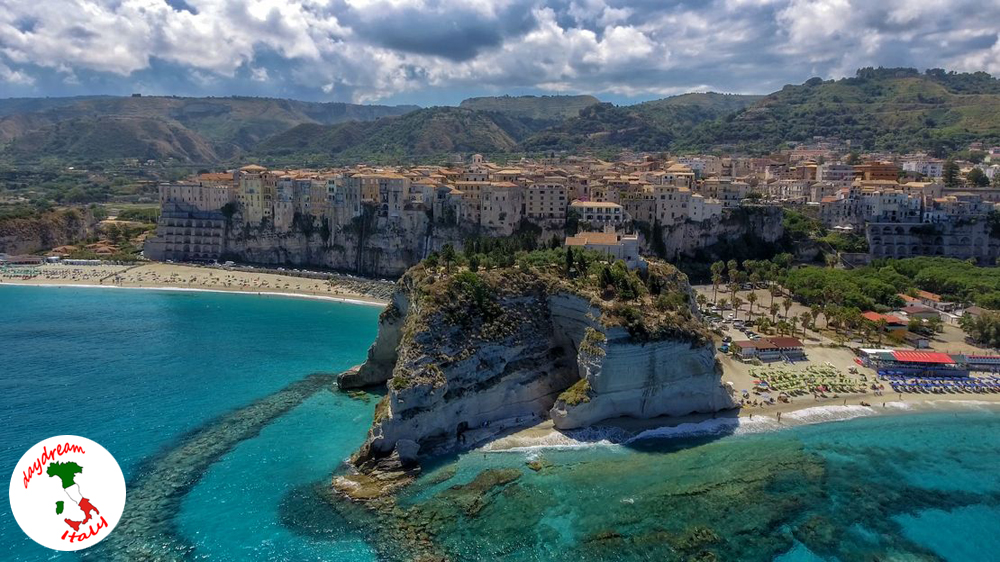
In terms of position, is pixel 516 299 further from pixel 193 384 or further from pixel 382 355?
pixel 193 384

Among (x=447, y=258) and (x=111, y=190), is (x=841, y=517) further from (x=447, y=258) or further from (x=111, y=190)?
(x=111, y=190)

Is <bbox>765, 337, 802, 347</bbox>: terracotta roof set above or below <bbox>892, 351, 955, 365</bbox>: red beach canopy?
above

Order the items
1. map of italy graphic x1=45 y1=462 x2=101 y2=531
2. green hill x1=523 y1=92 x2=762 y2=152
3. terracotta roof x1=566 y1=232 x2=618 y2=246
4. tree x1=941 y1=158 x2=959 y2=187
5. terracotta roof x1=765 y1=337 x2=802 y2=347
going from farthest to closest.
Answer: green hill x1=523 y1=92 x2=762 y2=152 → tree x1=941 y1=158 x2=959 y2=187 → terracotta roof x1=566 y1=232 x2=618 y2=246 → terracotta roof x1=765 y1=337 x2=802 y2=347 → map of italy graphic x1=45 y1=462 x2=101 y2=531

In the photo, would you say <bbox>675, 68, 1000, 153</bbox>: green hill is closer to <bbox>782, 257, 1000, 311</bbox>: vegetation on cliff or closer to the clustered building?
the clustered building

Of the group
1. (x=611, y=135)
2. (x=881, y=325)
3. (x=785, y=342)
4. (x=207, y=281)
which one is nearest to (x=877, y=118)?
(x=611, y=135)

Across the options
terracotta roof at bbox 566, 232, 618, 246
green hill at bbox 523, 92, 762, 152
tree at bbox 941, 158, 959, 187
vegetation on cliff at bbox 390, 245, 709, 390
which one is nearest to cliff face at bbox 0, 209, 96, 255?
vegetation on cliff at bbox 390, 245, 709, 390

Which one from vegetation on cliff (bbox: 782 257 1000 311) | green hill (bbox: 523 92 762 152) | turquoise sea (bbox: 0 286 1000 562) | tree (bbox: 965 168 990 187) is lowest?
turquoise sea (bbox: 0 286 1000 562)

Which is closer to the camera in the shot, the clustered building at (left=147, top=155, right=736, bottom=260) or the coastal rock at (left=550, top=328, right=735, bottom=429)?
the coastal rock at (left=550, top=328, right=735, bottom=429)
